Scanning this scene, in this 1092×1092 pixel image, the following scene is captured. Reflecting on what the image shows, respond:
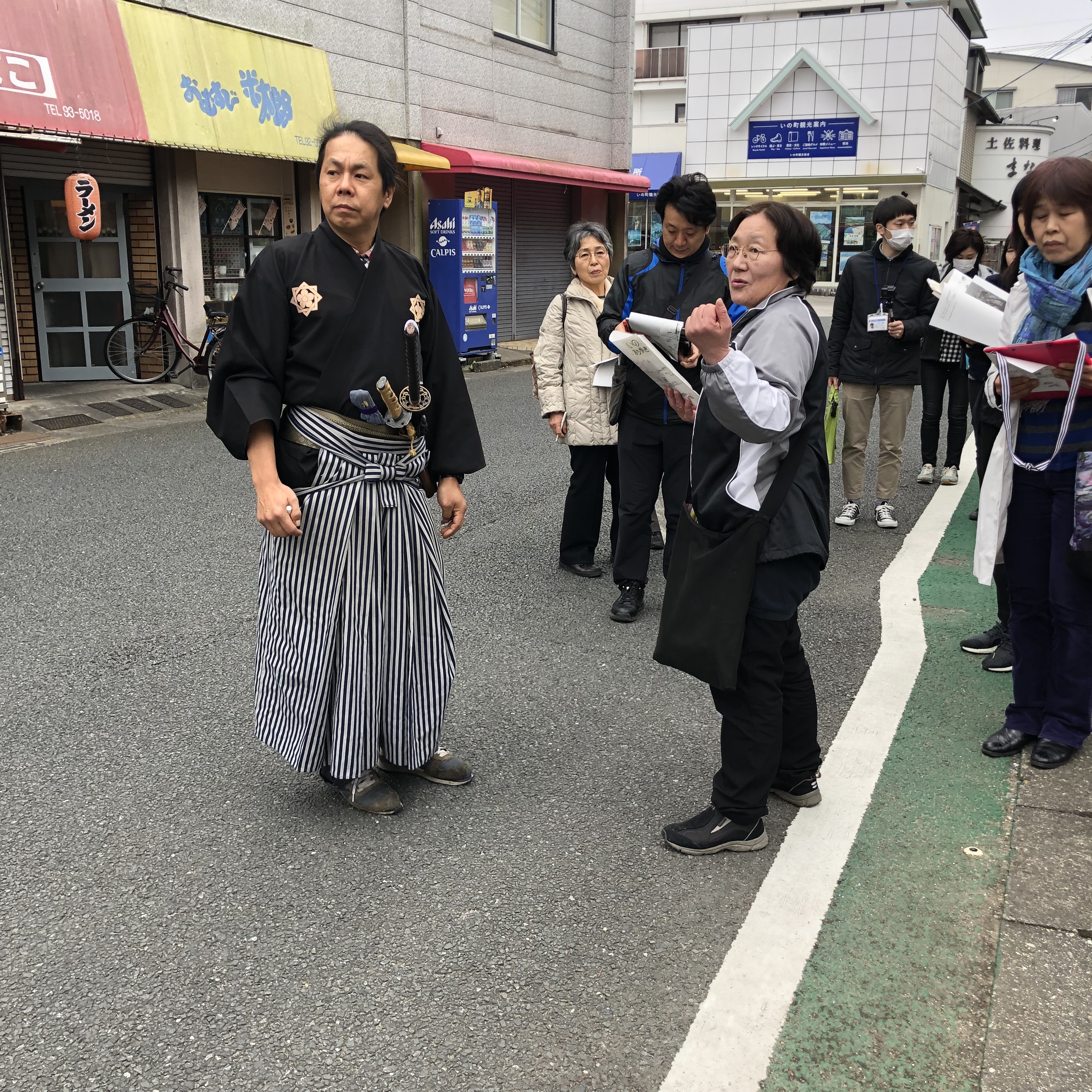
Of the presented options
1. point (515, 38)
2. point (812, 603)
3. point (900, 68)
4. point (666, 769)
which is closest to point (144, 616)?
point (666, 769)

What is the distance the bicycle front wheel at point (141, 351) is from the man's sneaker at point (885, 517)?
27.6 feet

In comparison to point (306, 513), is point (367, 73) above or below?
above

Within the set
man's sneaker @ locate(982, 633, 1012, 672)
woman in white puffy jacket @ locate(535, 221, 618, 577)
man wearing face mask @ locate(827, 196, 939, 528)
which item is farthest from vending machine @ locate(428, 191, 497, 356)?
man's sneaker @ locate(982, 633, 1012, 672)

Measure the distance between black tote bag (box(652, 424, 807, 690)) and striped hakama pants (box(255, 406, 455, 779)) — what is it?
30.9 inches

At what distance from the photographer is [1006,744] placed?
12.1 ft

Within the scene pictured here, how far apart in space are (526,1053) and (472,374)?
538 inches

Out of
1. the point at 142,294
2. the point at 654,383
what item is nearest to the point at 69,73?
the point at 142,294

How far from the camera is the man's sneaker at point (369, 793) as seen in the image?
3.29 meters

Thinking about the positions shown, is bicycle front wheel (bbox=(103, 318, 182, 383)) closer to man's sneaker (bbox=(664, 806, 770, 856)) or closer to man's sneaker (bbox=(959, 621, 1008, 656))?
man's sneaker (bbox=(959, 621, 1008, 656))

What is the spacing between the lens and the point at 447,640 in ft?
11.2

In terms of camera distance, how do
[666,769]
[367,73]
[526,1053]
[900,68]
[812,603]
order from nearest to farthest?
[526,1053]
[666,769]
[812,603]
[367,73]
[900,68]

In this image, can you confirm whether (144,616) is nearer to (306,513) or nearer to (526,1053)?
(306,513)

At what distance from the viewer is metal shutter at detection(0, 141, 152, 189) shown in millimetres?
11070

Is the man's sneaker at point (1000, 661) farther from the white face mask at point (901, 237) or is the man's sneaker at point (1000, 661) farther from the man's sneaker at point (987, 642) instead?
the white face mask at point (901, 237)
